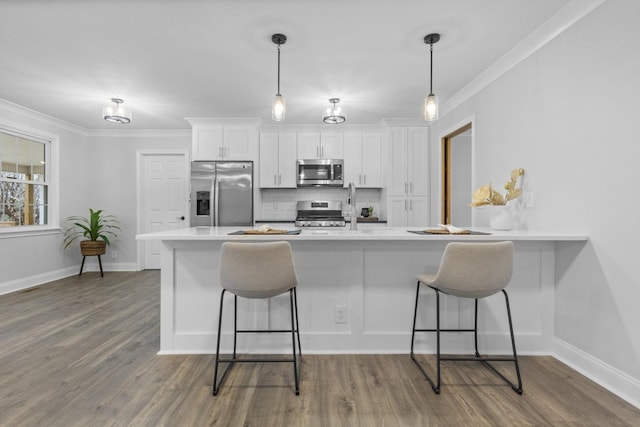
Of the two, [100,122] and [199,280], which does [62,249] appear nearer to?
[100,122]

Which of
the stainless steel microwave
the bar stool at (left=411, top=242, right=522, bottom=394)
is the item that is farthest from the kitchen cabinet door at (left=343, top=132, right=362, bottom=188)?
the bar stool at (left=411, top=242, right=522, bottom=394)

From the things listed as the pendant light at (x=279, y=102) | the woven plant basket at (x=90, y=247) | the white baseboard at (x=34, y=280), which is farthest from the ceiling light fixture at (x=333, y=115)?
the white baseboard at (x=34, y=280)

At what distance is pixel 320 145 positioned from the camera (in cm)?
509

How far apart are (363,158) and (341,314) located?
3174 millimetres

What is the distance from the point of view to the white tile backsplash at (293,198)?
213 inches

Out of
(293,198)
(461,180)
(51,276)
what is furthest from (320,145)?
(51,276)

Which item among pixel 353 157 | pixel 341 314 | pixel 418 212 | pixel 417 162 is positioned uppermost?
pixel 353 157

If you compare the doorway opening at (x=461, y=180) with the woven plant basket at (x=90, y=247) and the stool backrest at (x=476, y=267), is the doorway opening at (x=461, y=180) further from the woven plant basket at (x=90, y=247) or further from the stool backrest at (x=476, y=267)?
the woven plant basket at (x=90, y=247)

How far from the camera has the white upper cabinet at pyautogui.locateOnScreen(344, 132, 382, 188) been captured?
508 centimetres

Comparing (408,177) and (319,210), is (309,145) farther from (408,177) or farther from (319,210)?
(408,177)

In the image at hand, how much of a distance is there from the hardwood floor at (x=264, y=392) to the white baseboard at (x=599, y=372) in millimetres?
59

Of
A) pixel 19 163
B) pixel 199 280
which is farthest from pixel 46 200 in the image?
pixel 199 280

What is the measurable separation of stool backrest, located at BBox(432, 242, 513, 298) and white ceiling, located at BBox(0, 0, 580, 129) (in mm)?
1592

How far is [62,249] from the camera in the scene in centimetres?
496
